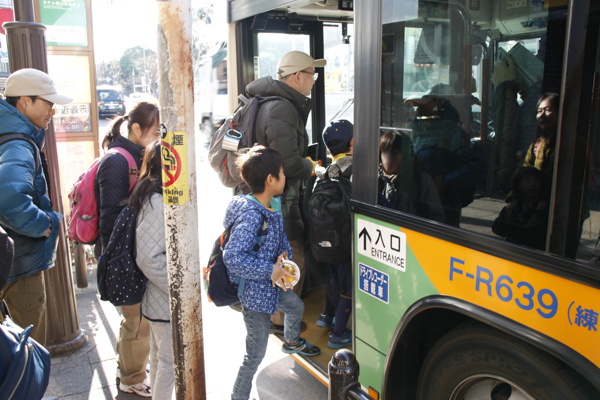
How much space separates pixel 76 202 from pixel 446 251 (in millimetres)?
2170

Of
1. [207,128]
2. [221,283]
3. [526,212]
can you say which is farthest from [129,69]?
[526,212]

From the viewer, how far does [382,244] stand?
2215 millimetres

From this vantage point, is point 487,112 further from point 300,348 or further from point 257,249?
point 300,348

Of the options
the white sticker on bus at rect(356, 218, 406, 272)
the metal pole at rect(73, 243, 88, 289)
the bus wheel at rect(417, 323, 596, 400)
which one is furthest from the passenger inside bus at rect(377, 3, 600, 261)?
the metal pole at rect(73, 243, 88, 289)

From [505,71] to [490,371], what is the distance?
1.06m

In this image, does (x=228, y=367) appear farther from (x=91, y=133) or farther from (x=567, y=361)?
(x=91, y=133)

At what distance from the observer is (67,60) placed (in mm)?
5266

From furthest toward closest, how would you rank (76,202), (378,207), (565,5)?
(76,202) → (378,207) → (565,5)

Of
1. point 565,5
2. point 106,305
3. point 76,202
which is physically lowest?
point 106,305

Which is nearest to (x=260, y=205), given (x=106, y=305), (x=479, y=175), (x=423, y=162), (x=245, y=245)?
(x=245, y=245)

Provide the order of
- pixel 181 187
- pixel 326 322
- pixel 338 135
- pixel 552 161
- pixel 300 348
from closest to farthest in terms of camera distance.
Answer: pixel 552 161, pixel 181 187, pixel 300 348, pixel 338 135, pixel 326 322

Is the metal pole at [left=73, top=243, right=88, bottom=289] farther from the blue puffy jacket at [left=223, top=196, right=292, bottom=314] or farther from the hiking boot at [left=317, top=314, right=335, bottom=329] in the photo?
the blue puffy jacket at [left=223, top=196, right=292, bottom=314]

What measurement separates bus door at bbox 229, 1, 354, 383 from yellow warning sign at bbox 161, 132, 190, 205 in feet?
5.96

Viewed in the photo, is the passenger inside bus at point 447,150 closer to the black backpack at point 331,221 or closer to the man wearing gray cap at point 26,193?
the black backpack at point 331,221
